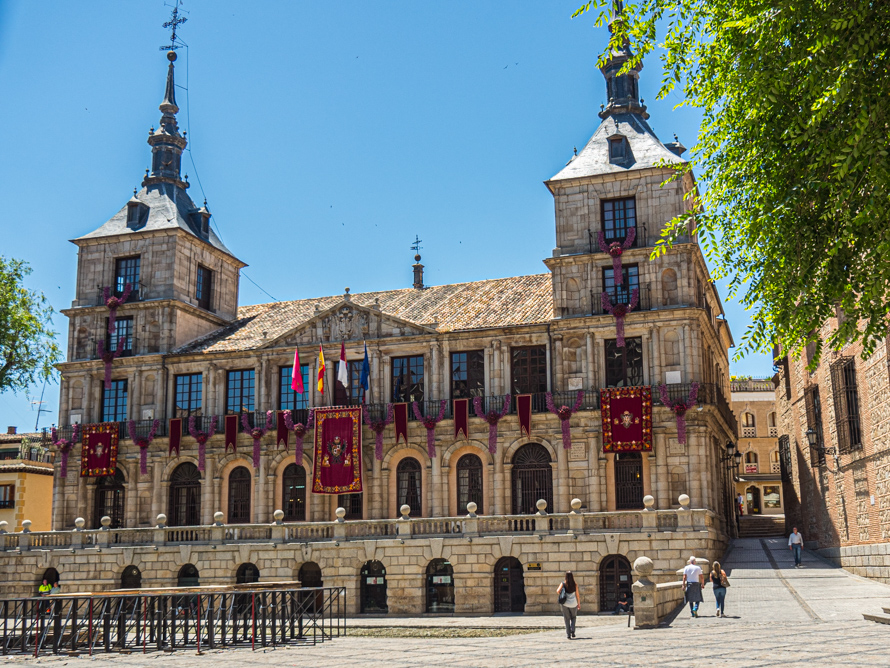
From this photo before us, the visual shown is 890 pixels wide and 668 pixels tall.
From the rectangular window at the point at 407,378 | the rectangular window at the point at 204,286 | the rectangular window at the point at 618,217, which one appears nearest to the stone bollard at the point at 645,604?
the rectangular window at the point at 407,378

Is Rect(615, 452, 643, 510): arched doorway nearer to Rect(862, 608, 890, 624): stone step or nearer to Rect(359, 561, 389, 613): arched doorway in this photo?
Rect(359, 561, 389, 613): arched doorway

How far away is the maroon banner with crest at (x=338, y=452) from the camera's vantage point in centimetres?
3888

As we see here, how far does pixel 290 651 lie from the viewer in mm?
21312

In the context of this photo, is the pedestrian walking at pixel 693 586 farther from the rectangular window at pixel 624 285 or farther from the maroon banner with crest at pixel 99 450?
the maroon banner with crest at pixel 99 450

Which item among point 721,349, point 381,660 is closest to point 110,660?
point 381,660

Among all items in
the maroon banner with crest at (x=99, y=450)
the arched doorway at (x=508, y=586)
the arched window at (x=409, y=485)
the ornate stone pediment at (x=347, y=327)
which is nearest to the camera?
the arched doorway at (x=508, y=586)

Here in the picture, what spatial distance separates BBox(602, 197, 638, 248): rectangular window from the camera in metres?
38.8

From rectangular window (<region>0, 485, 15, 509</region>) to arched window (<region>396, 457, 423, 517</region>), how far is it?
22.7 metres

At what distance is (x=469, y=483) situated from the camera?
3856cm

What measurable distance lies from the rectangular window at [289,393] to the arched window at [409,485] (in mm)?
5196

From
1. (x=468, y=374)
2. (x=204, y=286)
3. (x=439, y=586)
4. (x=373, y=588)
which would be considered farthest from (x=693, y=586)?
(x=204, y=286)

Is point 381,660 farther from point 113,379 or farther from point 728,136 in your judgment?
point 113,379

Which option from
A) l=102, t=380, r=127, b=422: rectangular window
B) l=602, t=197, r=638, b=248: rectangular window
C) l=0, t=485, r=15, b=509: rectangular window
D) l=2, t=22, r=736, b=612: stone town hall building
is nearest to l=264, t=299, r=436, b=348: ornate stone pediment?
l=2, t=22, r=736, b=612: stone town hall building

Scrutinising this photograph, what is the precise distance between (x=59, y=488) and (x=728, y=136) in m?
37.1
